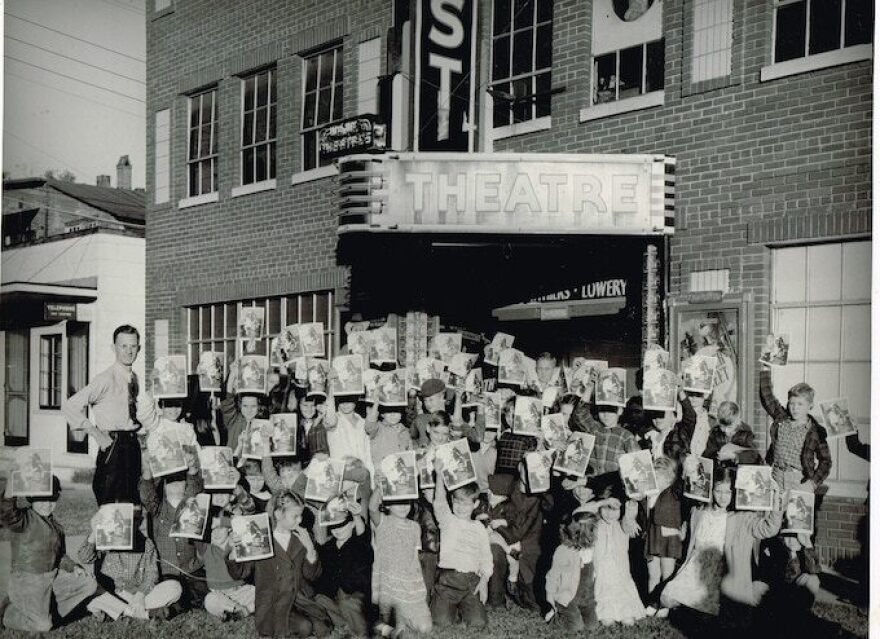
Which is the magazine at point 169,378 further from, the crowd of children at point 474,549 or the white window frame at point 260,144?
A: the white window frame at point 260,144

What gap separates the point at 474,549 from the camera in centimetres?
605

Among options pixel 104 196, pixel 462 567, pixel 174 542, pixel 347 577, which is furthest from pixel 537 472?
pixel 104 196

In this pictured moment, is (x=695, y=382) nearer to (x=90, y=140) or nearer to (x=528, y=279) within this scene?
(x=528, y=279)

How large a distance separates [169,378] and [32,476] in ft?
3.94

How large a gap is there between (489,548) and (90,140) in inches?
213

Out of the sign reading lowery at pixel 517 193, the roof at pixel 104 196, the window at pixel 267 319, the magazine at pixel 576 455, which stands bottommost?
the magazine at pixel 576 455

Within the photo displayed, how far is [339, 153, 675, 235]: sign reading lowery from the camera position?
23.3ft

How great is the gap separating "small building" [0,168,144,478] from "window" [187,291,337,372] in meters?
0.83

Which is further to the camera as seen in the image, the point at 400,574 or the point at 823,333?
the point at 823,333

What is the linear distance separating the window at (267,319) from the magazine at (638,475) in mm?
3943

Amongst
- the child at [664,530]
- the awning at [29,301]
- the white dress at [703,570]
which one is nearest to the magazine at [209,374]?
the awning at [29,301]

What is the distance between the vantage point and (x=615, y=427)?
21.2ft

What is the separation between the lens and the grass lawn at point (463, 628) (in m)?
5.75

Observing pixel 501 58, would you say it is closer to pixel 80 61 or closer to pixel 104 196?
pixel 80 61
